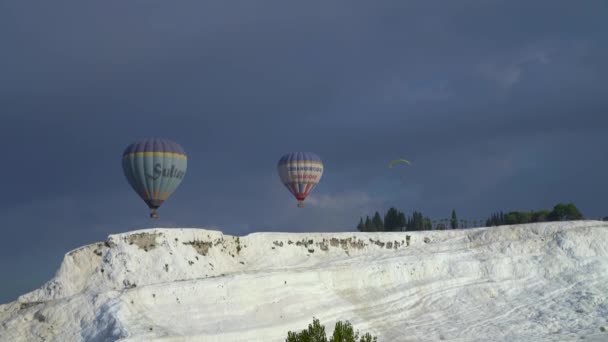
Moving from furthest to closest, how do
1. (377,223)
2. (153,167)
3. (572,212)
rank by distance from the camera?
(377,223) < (572,212) < (153,167)

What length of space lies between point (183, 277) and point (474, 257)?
24.2 meters

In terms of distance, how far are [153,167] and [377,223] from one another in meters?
68.8

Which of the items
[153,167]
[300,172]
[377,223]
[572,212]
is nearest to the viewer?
[153,167]

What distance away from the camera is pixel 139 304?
39.7 m

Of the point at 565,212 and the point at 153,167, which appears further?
the point at 565,212

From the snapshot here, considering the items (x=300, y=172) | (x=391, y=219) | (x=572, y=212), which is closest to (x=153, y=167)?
(x=300, y=172)

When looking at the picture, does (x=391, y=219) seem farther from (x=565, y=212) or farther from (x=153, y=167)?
(x=153, y=167)

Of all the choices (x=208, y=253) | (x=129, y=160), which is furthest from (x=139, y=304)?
(x=129, y=160)

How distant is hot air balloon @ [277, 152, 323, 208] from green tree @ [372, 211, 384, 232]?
151ft

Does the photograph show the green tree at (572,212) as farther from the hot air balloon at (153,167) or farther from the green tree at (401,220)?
the hot air balloon at (153,167)

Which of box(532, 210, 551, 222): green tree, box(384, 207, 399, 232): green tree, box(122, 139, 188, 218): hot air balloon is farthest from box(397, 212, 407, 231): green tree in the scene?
box(122, 139, 188, 218): hot air balloon

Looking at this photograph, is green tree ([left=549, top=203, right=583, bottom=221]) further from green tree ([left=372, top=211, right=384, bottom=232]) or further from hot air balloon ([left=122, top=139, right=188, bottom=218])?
hot air balloon ([left=122, top=139, right=188, bottom=218])

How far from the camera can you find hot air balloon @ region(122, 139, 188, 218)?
50938mm

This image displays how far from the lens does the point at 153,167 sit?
5094 centimetres
